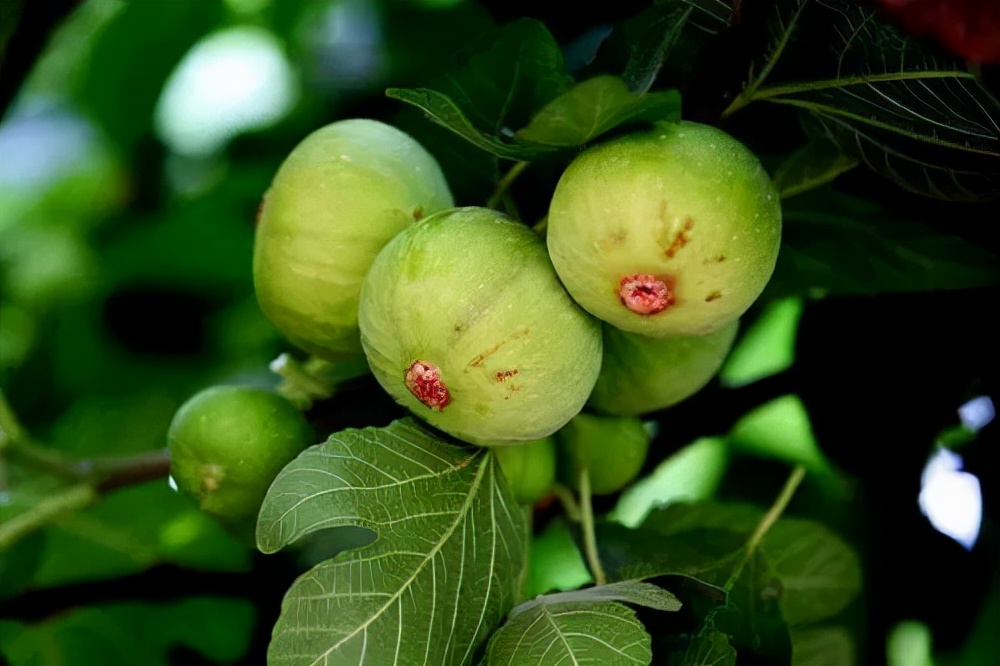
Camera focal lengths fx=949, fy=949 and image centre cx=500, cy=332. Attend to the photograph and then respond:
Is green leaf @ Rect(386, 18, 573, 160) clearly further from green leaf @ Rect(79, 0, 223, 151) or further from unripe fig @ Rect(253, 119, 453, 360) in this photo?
green leaf @ Rect(79, 0, 223, 151)

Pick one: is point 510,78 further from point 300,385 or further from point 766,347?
point 766,347

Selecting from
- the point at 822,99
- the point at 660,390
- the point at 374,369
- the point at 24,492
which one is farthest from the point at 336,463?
the point at 24,492

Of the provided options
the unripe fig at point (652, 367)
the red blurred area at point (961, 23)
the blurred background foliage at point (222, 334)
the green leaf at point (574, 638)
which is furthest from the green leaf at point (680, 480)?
the red blurred area at point (961, 23)

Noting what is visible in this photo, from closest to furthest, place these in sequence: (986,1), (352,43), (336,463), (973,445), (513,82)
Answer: (986,1)
(336,463)
(513,82)
(973,445)
(352,43)

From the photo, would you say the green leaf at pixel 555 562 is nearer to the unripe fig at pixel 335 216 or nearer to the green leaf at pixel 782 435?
the green leaf at pixel 782 435

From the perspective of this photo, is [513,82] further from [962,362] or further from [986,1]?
[962,362]
